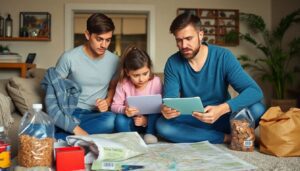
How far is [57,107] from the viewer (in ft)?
5.52

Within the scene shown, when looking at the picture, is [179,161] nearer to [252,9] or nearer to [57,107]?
[57,107]

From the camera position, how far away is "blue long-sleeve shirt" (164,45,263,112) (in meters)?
1.63

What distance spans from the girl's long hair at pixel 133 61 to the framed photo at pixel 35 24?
245 cm

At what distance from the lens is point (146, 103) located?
163cm

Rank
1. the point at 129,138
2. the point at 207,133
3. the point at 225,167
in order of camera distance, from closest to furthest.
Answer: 1. the point at 225,167
2. the point at 129,138
3. the point at 207,133

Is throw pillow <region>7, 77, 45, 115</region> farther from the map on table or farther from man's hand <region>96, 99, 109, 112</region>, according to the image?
the map on table

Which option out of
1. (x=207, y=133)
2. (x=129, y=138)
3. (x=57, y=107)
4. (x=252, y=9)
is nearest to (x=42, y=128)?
(x=129, y=138)

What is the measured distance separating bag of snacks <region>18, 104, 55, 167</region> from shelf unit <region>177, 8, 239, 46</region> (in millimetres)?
3235

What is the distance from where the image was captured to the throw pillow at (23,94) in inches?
70.7

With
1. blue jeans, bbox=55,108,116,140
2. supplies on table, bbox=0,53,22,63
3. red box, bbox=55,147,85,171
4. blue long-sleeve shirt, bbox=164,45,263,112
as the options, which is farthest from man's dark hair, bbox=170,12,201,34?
supplies on table, bbox=0,53,22,63

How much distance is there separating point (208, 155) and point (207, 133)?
314 millimetres

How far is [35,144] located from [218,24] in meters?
3.47

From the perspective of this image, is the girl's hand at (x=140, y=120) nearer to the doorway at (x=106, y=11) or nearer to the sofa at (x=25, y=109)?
the sofa at (x=25, y=109)

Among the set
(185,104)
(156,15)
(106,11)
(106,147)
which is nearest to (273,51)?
(156,15)
